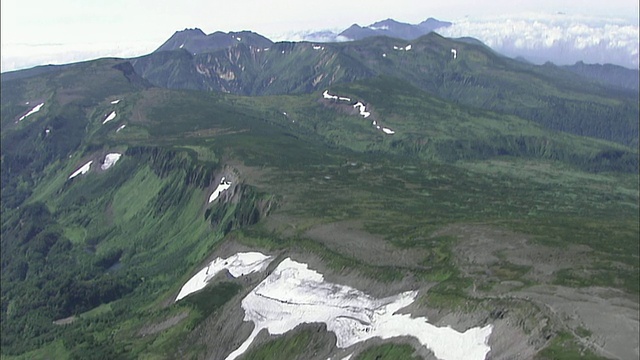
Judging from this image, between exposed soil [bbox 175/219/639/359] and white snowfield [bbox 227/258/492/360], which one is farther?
white snowfield [bbox 227/258/492/360]

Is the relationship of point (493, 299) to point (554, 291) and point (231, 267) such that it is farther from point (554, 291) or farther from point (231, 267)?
point (231, 267)

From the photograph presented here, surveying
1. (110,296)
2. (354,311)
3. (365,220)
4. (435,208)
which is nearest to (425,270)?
(354,311)

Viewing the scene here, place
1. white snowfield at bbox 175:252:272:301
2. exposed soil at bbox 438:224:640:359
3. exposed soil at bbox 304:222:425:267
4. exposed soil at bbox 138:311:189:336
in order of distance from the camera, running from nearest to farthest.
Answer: exposed soil at bbox 438:224:640:359, exposed soil at bbox 304:222:425:267, exposed soil at bbox 138:311:189:336, white snowfield at bbox 175:252:272:301

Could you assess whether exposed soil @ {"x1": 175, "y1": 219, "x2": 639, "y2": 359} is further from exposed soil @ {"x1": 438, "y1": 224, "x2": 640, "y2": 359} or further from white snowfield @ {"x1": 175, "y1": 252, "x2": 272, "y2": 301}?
white snowfield @ {"x1": 175, "y1": 252, "x2": 272, "y2": 301}

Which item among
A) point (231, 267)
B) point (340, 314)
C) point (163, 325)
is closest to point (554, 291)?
point (340, 314)

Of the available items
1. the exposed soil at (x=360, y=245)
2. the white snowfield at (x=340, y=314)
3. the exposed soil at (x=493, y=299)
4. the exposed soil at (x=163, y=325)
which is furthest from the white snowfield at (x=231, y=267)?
the exposed soil at (x=163, y=325)

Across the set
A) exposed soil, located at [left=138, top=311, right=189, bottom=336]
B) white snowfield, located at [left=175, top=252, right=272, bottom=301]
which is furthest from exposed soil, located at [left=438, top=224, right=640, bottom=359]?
exposed soil, located at [left=138, top=311, right=189, bottom=336]
